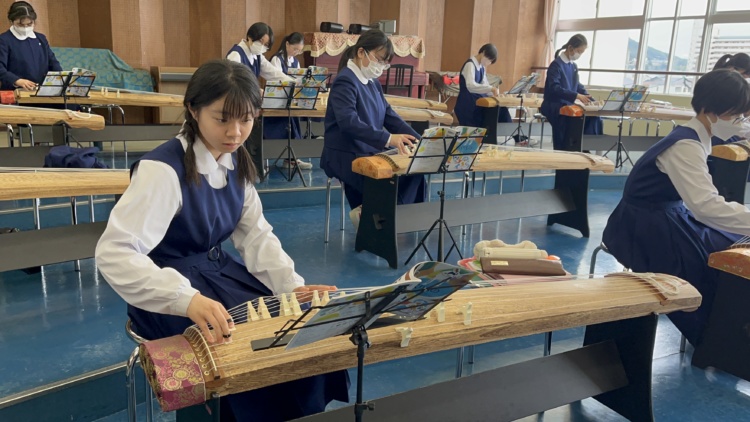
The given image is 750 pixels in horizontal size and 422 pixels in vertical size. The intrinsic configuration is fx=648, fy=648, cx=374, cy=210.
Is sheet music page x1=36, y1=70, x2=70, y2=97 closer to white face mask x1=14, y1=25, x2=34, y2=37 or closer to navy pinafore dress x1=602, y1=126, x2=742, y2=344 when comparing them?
white face mask x1=14, y1=25, x2=34, y2=37

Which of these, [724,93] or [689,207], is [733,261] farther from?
[724,93]

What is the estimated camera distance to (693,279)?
2658 millimetres

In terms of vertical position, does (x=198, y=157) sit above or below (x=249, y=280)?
above

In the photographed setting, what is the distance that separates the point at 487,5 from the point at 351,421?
34.9 ft

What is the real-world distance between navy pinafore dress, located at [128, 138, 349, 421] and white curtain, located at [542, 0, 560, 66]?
1114cm

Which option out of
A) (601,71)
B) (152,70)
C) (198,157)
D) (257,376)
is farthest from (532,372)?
(601,71)

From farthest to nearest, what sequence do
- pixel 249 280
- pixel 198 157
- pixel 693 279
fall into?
pixel 693 279, pixel 249 280, pixel 198 157

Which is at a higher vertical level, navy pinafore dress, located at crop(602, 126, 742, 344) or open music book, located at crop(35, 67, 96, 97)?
open music book, located at crop(35, 67, 96, 97)

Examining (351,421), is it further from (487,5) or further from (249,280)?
(487,5)

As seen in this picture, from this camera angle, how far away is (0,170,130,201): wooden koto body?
254 cm

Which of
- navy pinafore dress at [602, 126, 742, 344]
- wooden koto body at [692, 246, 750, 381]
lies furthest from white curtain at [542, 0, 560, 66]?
wooden koto body at [692, 246, 750, 381]

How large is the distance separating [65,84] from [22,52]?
107 cm

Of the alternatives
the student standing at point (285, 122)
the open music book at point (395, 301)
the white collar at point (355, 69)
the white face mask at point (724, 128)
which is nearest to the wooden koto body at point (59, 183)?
the white collar at point (355, 69)

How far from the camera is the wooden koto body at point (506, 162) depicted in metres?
3.47
